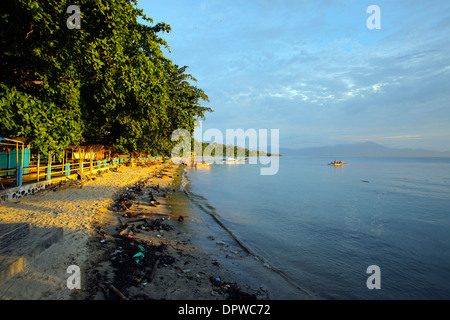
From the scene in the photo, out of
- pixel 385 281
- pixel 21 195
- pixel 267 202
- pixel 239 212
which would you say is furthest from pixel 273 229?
pixel 21 195

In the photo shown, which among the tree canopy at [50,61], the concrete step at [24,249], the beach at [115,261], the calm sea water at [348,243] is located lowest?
the calm sea water at [348,243]

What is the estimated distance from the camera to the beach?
4418 millimetres

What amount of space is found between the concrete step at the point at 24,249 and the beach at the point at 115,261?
12cm

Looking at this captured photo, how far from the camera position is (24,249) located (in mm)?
4949

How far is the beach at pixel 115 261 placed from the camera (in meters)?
4.42

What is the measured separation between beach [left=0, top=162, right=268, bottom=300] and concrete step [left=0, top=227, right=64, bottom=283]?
117 mm

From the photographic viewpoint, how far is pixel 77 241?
21.4 feet

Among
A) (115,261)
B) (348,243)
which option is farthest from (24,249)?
(348,243)

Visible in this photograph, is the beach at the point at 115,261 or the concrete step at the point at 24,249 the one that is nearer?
the concrete step at the point at 24,249

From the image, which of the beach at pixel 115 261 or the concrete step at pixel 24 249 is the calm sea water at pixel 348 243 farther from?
the concrete step at pixel 24 249

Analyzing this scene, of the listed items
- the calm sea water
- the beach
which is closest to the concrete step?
the beach

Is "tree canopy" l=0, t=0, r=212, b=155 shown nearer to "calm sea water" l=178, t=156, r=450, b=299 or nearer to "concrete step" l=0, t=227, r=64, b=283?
"concrete step" l=0, t=227, r=64, b=283

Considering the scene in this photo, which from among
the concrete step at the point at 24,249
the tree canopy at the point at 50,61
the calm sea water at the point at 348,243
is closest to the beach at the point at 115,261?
the concrete step at the point at 24,249
